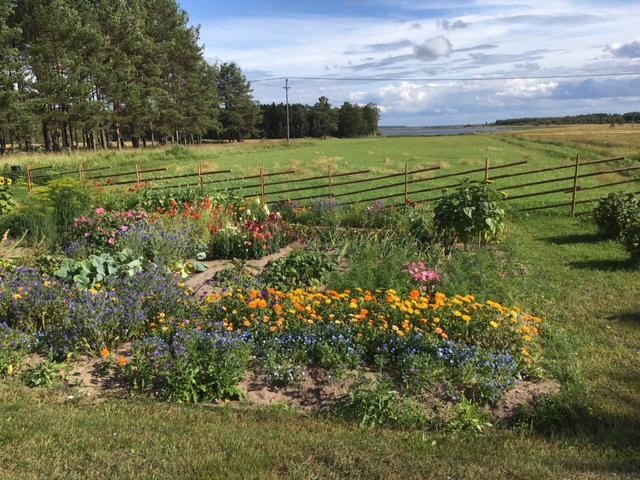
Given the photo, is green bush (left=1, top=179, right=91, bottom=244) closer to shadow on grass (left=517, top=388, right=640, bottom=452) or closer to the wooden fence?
the wooden fence

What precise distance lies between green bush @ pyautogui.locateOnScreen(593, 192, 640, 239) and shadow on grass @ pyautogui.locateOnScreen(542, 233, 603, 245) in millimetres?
225

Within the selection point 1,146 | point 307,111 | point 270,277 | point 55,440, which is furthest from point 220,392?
point 307,111

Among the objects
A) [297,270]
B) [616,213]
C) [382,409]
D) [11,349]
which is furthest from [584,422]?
[616,213]

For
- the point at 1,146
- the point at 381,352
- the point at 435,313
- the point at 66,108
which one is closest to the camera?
the point at 381,352

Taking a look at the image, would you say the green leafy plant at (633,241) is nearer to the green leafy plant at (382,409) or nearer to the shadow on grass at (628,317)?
the shadow on grass at (628,317)

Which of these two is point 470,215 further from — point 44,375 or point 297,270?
point 44,375

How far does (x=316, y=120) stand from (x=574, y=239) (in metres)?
119

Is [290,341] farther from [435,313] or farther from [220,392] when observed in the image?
[435,313]

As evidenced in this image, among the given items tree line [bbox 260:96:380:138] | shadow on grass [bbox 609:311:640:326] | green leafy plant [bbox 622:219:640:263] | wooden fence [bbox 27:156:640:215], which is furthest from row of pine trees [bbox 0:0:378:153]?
tree line [bbox 260:96:380:138]

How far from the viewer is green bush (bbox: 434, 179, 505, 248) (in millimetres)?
9492

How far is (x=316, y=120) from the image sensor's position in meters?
127

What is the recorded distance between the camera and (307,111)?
126562 mm

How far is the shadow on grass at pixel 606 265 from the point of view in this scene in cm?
905

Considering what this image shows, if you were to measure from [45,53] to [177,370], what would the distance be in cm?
3938
